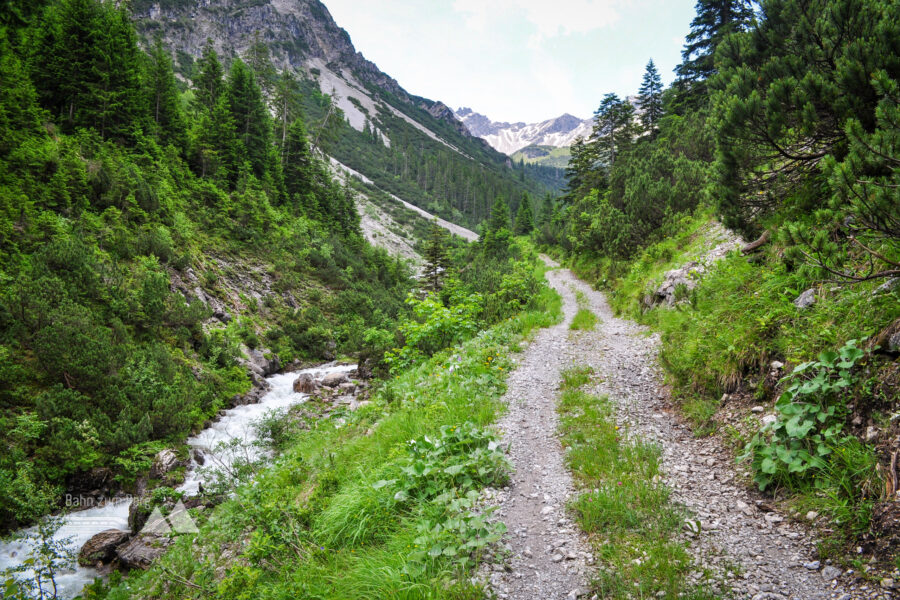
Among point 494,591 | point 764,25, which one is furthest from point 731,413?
point 764,25

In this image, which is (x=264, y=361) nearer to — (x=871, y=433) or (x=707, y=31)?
(x=871, y=433)

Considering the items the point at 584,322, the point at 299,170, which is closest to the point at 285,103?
the point at 299,170

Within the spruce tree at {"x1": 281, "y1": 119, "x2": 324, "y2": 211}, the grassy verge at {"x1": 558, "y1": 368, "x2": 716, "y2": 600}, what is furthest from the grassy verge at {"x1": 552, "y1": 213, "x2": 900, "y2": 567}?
the spruce tree at {"x1": 281, "y1": 119, "x2": 324, "y2": 211}

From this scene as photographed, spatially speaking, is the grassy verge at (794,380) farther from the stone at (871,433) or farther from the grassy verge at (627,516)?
the grassy verge at (627,516)

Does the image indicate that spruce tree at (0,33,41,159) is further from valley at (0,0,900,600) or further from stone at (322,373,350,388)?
stone at (322,373,350,388)

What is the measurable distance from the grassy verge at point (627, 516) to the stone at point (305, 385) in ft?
49.7

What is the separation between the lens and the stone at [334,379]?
18.9 m

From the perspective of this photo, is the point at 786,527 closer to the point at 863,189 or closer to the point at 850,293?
the point at 850,293

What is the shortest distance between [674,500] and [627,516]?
0.72 metres

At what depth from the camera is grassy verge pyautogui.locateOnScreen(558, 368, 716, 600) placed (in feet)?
9.02

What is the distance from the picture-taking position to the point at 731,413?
193 inches

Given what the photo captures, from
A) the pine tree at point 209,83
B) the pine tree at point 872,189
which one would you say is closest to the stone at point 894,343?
the pine tree at point 872,189

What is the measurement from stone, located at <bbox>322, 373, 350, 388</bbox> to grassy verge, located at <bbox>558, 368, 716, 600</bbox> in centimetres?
1549

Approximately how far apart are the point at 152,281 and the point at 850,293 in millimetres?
20342
